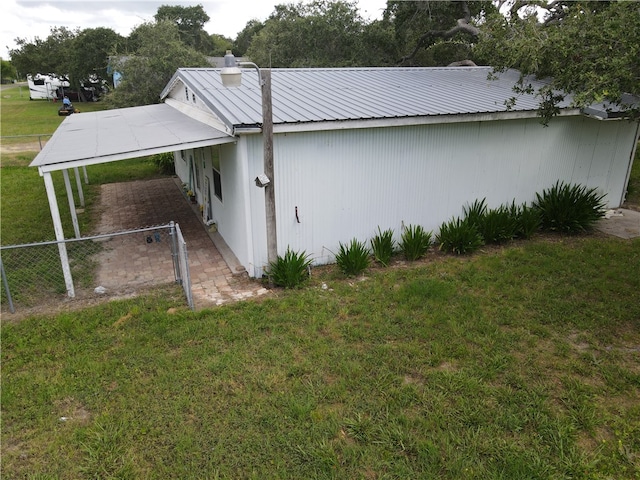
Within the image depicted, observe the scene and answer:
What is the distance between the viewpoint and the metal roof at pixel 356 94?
7555 millimetres

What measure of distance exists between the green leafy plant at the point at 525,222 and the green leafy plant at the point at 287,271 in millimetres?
4749

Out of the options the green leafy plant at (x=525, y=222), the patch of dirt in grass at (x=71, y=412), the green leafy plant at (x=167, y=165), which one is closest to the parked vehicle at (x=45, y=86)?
the green leafy plant at (x=167, y=165)

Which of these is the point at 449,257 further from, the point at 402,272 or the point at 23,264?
the point at 23,264

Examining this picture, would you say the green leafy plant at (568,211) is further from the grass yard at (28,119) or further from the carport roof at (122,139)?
the grass yard at (28,119)

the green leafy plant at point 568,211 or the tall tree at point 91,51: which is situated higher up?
the tall tree at point 91,51

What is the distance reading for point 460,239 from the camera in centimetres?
858

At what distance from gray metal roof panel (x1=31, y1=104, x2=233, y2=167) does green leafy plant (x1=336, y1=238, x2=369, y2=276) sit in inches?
108

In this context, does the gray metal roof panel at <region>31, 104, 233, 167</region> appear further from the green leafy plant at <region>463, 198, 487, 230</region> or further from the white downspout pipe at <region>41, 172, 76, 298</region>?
the green leafy plant at <region>463, 198, 487, 230</region>

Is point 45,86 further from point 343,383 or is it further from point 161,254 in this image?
point 343,383

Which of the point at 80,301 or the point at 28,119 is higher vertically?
the point at 28,119

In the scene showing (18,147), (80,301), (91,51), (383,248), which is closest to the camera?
(80,301)

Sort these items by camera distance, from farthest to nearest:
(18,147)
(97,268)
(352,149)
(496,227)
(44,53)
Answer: (44,53) < (18,147) < (496,227) < (97,268) < (352,149)

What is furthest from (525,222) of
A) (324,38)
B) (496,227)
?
(324,38)

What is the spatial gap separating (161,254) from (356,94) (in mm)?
5046
